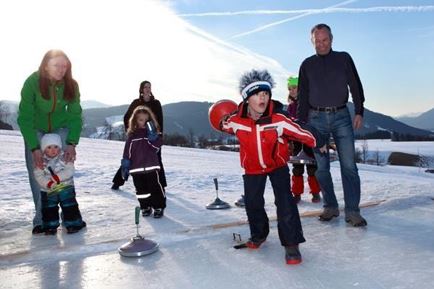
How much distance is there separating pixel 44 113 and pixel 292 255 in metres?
2.72

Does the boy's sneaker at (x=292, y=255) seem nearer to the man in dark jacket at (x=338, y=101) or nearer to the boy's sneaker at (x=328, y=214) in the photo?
the man in dark jacket at (x=338, y=101)

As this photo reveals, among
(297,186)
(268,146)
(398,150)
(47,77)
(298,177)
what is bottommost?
(398,150)

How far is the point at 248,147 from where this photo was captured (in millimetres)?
3342

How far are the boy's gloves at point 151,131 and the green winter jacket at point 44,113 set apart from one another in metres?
1.01

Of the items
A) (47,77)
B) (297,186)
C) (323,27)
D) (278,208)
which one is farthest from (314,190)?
(47,77)

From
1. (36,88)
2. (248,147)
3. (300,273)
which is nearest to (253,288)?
(300,273)

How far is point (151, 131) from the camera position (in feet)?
17.3

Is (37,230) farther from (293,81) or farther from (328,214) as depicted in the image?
(293,81)

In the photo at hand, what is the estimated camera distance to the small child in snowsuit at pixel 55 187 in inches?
161

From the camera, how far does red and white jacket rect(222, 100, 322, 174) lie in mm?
3227

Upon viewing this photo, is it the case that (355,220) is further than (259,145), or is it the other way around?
(355,220)

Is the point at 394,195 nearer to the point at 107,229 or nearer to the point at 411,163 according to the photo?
the point at 107,229

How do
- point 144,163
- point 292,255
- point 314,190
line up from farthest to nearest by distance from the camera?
point 314,190 → point 144,163 → point 292,255

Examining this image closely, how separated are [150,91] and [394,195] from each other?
3.86m
